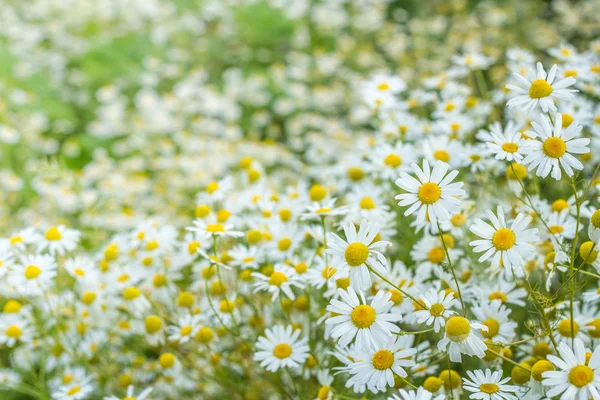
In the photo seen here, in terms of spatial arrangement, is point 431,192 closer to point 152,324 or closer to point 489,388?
point 489,388

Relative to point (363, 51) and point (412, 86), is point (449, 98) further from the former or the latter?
point (363, 51)

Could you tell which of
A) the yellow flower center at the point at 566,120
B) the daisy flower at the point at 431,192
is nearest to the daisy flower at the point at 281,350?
the daisy flower at the point at 431,192

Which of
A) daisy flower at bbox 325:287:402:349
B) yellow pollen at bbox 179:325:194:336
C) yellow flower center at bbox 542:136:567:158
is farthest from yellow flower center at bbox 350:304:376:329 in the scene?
yellow pollen at bbox 179:325:194:336

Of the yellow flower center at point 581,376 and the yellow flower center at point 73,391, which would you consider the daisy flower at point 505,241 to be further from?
the yellow flower center at point 73,391

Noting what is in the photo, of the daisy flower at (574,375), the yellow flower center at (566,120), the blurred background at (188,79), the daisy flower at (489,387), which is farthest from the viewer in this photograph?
the blurred background at (188,79)

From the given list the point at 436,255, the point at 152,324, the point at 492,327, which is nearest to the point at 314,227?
the point at 436,255

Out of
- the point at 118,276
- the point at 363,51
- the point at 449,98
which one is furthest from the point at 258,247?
the point at 363,51
